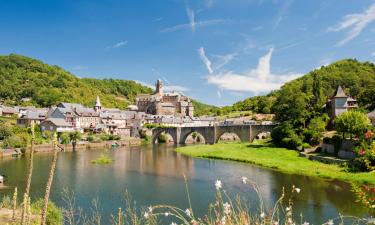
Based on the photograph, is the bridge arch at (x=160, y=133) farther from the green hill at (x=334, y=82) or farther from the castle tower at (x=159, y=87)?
the castle tower at (x=159, y=87)

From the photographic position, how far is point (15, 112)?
82.9 meters

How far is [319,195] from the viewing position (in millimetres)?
23141

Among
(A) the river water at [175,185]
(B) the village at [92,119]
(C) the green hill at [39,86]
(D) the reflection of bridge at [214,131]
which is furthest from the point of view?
(C) the green hill at [39,86]

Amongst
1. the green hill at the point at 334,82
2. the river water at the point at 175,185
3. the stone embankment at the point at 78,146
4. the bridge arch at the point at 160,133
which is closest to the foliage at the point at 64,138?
the stone embankment at the point at 78,146

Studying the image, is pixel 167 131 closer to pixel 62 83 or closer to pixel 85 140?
pixel 85 140

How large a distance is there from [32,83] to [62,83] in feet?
38.4

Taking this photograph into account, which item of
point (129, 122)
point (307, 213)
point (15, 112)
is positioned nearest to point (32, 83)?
point (15, 112)

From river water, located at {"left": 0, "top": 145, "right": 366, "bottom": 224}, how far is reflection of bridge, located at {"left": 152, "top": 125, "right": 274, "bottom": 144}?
1951 centimetres

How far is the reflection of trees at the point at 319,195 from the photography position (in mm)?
19703

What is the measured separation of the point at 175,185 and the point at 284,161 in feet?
49.7

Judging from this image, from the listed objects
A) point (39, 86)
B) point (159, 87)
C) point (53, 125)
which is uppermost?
point (159, 87)

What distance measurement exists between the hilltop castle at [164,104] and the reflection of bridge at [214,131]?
39.1 m

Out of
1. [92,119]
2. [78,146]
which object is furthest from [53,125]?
[92,119]

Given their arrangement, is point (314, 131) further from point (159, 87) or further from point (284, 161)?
point (159, 87)
